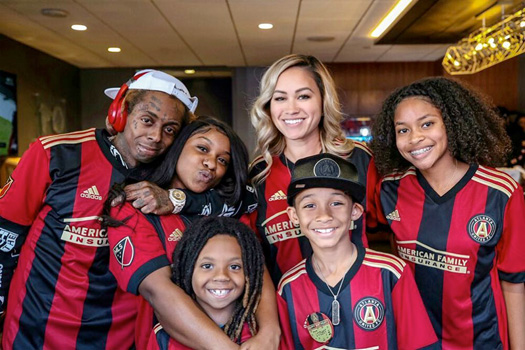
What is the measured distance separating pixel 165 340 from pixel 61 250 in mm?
548

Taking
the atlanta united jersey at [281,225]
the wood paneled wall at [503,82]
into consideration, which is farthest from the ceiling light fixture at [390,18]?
the atlanta united jersey at [281,225]

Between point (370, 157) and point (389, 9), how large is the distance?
14.2 feet

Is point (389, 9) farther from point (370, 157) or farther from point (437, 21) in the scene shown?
point (370, 157)

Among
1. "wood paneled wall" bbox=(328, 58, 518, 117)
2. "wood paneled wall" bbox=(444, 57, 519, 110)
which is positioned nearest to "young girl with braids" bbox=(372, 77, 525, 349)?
"wood paneled wall" bbox=(444, 57, 519, 110)

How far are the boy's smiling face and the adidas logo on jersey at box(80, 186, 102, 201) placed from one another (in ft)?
2.38

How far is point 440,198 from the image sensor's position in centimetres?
193

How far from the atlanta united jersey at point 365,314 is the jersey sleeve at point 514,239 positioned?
0.45m

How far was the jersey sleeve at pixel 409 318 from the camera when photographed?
64.8 inches

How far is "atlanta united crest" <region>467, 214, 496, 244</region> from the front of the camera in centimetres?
186

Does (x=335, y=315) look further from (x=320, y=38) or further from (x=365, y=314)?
(x=320, y=38)

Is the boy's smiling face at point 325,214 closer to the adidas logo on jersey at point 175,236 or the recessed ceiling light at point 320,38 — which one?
the adidas logo on jersey at point 175,236

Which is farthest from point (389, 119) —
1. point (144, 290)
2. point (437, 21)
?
point (437, 21)

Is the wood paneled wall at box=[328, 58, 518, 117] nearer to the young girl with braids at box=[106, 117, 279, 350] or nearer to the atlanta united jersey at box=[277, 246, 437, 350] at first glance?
the young girl with braids at box=[106, 117, 279, 350]

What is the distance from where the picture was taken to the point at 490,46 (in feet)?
18.9
